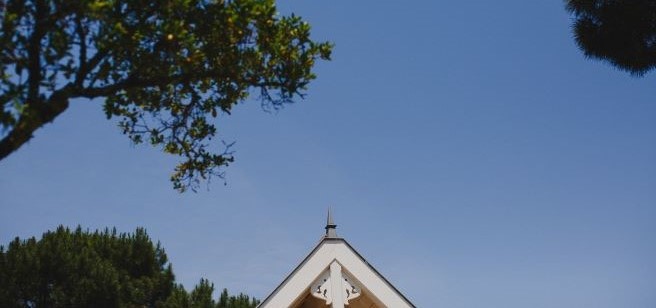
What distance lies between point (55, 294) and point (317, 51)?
855 inches

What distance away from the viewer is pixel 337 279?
9383 millimetres

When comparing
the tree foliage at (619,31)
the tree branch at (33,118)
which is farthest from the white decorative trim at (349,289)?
the tree foliage at (619,31)

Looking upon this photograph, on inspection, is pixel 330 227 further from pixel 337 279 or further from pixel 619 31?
pixel 619 31

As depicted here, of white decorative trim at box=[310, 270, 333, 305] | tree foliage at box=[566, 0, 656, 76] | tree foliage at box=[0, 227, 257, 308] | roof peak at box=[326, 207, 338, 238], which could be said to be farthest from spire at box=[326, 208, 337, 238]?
tree foliage at box=[0, 227, 257, 308]

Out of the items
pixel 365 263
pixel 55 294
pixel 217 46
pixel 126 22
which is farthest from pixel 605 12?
pixel 55 294

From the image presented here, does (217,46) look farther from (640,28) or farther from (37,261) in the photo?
(37,261)

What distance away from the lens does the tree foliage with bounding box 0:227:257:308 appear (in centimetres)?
2344

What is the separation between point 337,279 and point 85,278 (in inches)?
735

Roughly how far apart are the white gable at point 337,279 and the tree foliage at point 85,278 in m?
17.4

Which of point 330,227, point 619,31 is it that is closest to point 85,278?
point 330,227

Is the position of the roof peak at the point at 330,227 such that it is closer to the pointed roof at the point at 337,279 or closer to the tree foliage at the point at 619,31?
the pointed roof at the point at 337,279

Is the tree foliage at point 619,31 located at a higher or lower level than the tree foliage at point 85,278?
higher

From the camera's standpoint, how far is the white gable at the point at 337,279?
9.20 meters

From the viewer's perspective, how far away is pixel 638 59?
14.0 metres
